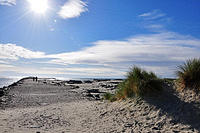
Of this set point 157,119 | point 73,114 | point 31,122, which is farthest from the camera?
point 73,114

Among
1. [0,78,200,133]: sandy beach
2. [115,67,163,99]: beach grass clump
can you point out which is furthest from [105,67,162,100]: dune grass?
[0,78,200,133]: sandy beach

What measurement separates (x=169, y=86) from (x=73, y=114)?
16.2 feet

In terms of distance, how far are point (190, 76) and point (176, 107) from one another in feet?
5.44

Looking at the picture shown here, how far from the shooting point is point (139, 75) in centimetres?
1330

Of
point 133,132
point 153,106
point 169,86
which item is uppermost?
point 169,86

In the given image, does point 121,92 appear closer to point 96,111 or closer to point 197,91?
point 96,111

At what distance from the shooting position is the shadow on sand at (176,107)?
30.8ft

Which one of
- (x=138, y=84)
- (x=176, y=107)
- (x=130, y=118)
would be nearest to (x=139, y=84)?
(x=138, y=84)

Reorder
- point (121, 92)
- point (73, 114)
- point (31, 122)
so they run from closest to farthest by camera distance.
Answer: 1. point (31, 122)
2. point (73, 114)
3. point (121, 92)

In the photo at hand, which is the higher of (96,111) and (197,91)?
(197,91)

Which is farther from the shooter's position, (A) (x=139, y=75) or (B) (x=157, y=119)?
(A) (x=139, y=75)

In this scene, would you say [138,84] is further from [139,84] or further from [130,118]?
[130,118]

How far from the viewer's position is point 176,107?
10.5 metres

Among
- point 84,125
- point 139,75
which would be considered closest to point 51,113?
point 84,125
